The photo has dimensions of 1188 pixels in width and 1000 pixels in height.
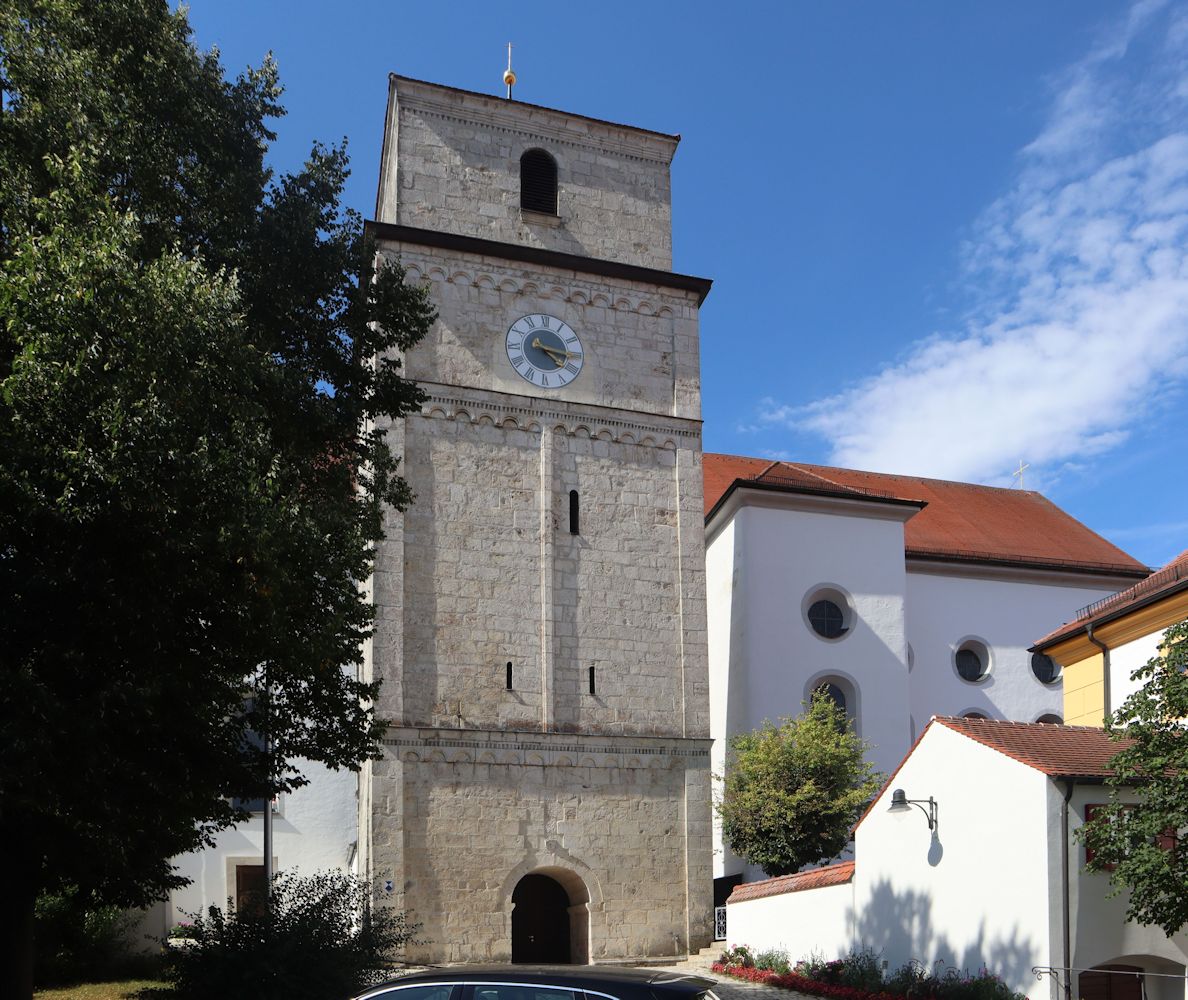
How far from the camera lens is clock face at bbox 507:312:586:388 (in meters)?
25.7

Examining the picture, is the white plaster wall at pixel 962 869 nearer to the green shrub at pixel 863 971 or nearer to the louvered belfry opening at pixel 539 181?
the green shrub at pixel 863 971

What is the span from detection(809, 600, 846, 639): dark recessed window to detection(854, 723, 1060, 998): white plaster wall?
11.2 metres

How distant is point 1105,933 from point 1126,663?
696 centimetres

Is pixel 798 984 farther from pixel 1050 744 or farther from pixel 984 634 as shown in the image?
pixel 984 634

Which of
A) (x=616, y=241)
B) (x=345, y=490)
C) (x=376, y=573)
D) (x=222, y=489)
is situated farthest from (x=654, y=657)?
(x=222, y=489)

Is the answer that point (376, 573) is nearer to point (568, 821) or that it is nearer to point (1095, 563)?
point (568, 821)

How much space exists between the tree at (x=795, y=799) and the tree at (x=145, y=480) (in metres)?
11.8

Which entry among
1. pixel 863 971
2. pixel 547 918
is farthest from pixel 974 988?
pixel 547 918

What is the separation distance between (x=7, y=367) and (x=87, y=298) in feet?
4.67

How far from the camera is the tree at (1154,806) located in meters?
13.1

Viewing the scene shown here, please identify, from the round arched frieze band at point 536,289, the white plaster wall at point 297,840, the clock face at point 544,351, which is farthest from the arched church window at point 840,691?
the white plaster wall at point 297,840

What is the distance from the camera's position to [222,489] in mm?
10844

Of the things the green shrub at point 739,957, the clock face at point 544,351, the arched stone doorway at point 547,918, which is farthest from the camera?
the clock face at point 544,351

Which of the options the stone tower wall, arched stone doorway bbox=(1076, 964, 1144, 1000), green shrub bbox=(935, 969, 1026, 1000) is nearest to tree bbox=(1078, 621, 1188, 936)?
arched stone doorway bbox=(1076, 964, 1144, 1000)
